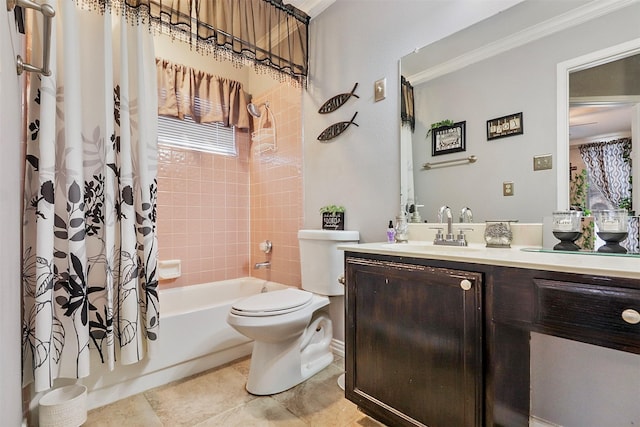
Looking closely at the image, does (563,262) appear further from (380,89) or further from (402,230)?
(380,89)

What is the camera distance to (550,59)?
4.09 ft

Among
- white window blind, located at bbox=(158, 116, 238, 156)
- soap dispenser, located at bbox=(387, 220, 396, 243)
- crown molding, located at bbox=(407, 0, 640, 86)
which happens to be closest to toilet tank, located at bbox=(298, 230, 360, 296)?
soap dispenser, located at bbox=(387, 220, 396, 243)

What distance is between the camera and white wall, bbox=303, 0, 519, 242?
65.6 inches

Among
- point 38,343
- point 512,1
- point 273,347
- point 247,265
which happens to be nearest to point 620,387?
point 273,347

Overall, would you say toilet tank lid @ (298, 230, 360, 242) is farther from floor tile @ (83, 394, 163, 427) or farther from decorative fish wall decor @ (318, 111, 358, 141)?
floor tile @ (83, 394, 163, 427)

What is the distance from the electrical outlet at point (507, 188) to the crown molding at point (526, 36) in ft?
1.99

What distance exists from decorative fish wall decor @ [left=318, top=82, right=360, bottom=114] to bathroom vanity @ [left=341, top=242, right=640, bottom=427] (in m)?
1.15

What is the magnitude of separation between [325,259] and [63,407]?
53.3 inches

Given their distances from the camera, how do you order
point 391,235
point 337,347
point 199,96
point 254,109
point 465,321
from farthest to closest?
point 254,109
point 199,96
point 337,347
point 391,235
point 465,321

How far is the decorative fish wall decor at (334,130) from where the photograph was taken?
199 cm

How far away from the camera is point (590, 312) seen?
29.8 inches

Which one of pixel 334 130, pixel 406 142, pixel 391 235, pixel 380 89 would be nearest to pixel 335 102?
pixel 334 130

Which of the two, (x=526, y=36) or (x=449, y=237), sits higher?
(x=526, y=36)

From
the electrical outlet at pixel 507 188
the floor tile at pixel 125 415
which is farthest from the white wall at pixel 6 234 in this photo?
the electrical outlet at pixel 507 188
